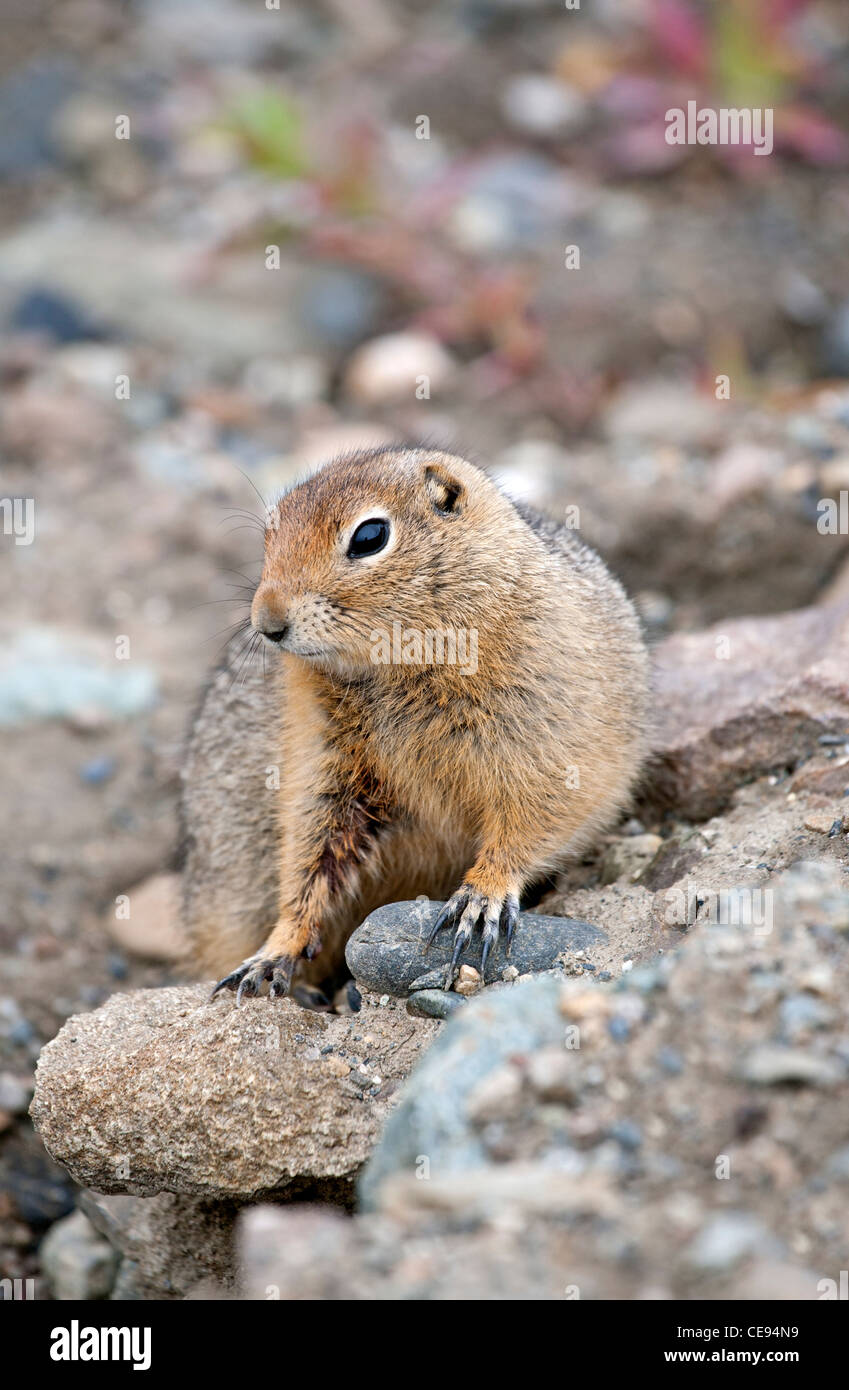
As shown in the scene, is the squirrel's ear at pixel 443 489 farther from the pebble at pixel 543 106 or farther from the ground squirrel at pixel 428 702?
the pebble at pixel 543 106

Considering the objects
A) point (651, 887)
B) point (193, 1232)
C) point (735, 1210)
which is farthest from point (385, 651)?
point (735, 1210)

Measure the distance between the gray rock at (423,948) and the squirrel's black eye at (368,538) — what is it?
46.9 inches

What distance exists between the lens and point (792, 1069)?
3000mm

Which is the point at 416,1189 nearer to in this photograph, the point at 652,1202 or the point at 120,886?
the point at 652,1202

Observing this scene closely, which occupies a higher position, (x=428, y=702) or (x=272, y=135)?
(x=272, y=135)

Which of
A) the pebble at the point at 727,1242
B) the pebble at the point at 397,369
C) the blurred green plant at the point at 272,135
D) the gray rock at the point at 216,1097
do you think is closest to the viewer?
the pebble at the point at 727,1242

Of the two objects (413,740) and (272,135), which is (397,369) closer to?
(272,135)

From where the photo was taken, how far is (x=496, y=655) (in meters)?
4.77

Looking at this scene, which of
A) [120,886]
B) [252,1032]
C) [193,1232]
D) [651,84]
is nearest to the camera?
[252,1032]

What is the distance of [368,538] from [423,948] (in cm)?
133

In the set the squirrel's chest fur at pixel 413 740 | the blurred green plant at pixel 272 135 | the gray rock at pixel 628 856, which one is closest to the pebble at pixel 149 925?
the squirrel's chest fur at pixel 413 740

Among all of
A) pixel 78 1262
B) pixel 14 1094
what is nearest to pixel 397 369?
pixel 14 1094

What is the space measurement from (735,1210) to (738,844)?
214 centimetres

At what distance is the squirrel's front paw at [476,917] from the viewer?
4.48 metres
